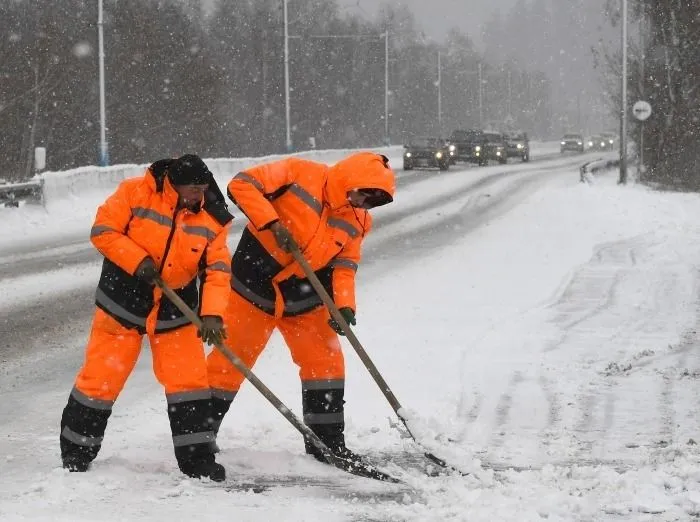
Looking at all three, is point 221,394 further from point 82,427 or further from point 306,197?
point 306,197

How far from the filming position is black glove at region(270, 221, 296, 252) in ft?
18.0

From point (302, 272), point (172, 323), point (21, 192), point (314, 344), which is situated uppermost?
point (302, 272)

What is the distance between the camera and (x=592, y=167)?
120ft

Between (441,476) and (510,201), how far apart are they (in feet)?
73.8

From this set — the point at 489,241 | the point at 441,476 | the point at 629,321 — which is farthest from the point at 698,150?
the point at 441,476

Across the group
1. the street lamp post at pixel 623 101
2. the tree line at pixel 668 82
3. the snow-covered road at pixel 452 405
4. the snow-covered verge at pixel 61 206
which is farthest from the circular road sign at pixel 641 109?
the snow-covered road at pixel 452 405

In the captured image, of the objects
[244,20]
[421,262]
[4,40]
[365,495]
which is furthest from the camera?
[244,20]

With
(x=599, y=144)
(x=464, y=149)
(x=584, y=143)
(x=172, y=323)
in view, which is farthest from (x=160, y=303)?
(x=584, y=143)

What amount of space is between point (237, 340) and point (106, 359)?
75 cm

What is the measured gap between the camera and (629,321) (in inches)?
432

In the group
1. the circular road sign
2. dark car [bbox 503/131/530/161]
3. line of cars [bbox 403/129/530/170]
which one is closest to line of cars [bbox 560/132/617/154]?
line of cars [bbox 403/129/530/170]

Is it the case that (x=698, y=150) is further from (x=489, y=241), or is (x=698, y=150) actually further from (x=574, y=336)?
(x=574, y=336)

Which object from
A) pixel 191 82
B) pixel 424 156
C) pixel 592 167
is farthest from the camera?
pixel 191 82

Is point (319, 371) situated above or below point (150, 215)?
below
